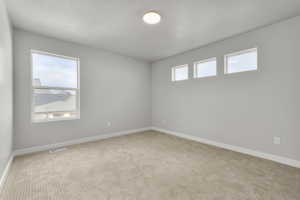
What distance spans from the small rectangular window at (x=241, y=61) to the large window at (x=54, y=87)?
3904 millimetres

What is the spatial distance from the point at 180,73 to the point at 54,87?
11.7 ft

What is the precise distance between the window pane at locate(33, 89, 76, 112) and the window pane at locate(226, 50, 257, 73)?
13.3 feet

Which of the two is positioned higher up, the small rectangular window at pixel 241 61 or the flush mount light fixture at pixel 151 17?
the flush mount light fixture at pixel 151 17

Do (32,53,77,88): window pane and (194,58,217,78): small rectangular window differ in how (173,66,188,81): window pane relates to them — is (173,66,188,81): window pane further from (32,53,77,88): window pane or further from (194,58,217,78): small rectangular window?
(32,53,77,88): window pane

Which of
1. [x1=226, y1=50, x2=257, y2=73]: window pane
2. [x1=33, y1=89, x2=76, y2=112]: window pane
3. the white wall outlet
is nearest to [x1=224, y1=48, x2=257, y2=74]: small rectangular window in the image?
[x1=226, y1=50, x2=257, y2=73]: window pane

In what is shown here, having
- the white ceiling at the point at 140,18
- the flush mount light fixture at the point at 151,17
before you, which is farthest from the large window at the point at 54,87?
the flush mount light fixture at the point at 151,17

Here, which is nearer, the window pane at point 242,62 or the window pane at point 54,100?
the window pane at point 242,62

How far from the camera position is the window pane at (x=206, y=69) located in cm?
349

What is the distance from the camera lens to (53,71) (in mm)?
3205

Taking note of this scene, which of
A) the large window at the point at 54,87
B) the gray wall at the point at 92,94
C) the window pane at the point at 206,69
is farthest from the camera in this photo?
the window pane at the point at 206,69

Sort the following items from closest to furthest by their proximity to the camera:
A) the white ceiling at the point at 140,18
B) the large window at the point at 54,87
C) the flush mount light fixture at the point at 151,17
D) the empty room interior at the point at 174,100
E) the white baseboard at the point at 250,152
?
the empty room interior at the point at 174,100
the white ceiling at the point at 140,18
the flush mount light fixture at the point at 151,17
the white baseboard at the point at 250,152
the large window at the point at 54,87

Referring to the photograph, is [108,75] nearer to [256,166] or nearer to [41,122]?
[41,122]

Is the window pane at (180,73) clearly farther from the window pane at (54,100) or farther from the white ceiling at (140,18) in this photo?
the window pane at (54,100)

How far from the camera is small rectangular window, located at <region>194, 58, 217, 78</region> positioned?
3488mm
